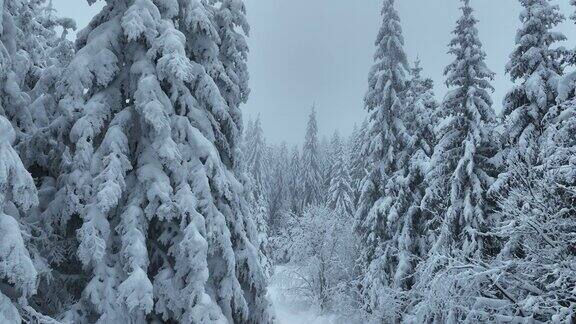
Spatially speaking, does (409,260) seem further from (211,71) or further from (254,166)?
(254,166)

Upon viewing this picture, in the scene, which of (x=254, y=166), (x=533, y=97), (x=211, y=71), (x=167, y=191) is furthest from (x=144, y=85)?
(x=254, y=166)

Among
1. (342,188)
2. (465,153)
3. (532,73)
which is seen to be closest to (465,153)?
(465,153)

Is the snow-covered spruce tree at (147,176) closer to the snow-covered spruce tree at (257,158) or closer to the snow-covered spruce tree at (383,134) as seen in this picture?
the snow-covered spruce tree at (383,134)

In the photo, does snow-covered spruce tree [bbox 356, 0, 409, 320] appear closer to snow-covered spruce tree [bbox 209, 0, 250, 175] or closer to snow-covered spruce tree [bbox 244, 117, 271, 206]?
snow-covered spruce tree [bbox 209, 0, 250, 175]

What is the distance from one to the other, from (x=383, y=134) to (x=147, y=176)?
16.6 metres

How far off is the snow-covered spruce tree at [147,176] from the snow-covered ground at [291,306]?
23.5 metres

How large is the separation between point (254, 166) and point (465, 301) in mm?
47808

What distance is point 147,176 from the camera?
32.6ft

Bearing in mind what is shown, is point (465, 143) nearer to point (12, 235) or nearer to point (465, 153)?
point (465, 153)

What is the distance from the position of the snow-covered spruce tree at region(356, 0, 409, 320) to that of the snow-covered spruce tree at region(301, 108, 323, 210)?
38.3 meters

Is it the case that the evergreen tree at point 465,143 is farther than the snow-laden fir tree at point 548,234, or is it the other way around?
the evergreen tree at point 465,143

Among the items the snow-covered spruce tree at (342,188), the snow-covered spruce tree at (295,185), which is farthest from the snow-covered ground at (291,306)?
the snow-covered spruce tree at (295,185)

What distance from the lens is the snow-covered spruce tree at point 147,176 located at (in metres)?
9.23

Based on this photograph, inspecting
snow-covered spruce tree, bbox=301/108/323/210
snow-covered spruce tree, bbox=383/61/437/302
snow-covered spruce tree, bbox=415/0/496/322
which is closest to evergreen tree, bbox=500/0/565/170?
snow-covered spruce tree, bbox=415/0/496/322
